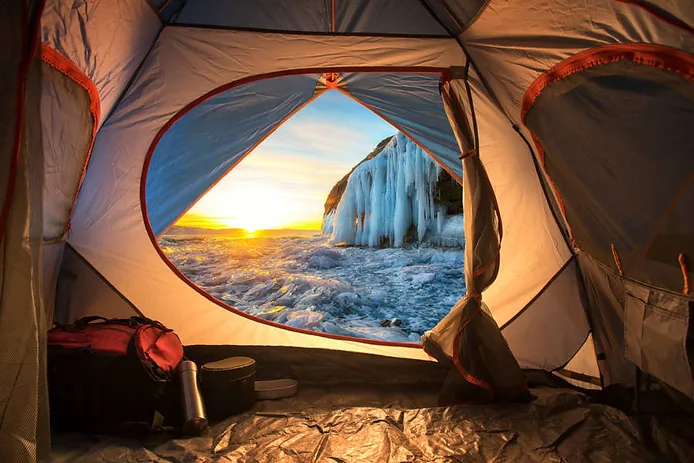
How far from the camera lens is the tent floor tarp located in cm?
123

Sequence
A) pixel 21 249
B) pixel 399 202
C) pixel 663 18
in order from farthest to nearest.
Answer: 1. pixel 399 202
2. pixel 21 249
3. pixel 663 18

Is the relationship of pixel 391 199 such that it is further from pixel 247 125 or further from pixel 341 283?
pixel 247 125

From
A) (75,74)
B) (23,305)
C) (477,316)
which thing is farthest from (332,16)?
(23,305)

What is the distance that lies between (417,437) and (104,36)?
1616 millimetres

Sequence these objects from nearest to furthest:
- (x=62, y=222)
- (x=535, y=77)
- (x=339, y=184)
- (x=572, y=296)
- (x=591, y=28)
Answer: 1. (x=591, y=28)
2. (x=535, y=77)
3. (x=62, y=222)
4. (x=572, y=296)
5. (x=339, y=184)

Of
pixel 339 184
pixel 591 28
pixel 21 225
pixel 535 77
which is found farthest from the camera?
pixel 339 184

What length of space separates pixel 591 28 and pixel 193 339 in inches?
A: 72.1

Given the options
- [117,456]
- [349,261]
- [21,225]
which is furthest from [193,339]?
[349,261]

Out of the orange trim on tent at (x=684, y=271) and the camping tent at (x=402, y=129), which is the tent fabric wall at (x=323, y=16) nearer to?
the camping tent at (x=402, y=129)

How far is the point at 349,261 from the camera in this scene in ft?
36.6

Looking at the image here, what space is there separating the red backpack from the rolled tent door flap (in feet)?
3.44

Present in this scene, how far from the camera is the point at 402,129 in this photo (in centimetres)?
230

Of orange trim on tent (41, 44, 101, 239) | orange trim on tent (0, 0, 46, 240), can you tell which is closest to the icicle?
orange trim on tent (41, 44, 101, 239)

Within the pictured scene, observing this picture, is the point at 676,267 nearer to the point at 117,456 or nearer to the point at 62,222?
the point at 117,456
